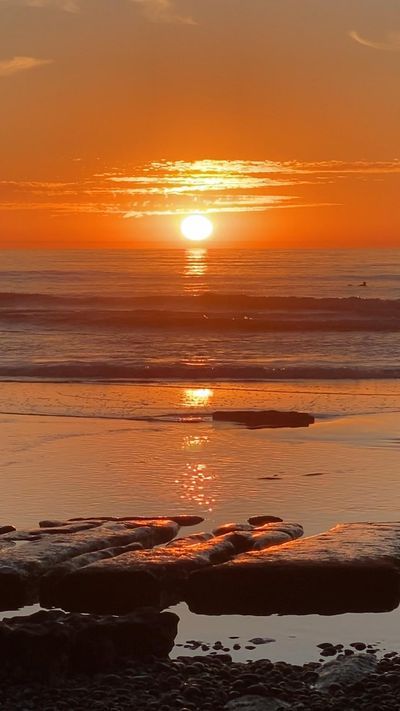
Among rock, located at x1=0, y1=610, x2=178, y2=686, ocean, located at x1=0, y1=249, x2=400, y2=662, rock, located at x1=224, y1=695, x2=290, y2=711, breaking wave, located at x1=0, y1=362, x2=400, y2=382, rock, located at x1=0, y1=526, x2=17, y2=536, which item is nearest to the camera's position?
rock, located at x1=224, y1=695, x2=290, y2=711

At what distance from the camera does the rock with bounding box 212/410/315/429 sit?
50.3 feet

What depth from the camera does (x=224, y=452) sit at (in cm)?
1309

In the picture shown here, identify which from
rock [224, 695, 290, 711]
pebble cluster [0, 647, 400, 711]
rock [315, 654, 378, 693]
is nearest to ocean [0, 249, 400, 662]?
rock [315, 654, 378, 693]

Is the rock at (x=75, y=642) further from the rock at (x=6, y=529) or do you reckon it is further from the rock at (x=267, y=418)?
the rock at (x=267, y=418)

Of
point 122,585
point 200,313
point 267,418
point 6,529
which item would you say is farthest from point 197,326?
point 122,585

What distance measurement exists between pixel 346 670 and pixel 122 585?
184cm

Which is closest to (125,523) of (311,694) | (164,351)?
(311,694)

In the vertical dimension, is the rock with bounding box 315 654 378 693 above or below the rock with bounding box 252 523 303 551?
below

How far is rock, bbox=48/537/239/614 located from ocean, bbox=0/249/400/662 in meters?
0.22

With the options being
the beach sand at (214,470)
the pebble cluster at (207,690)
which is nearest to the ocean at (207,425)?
the beach sand at (214,470)

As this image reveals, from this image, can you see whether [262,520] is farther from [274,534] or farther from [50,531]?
[50,531]

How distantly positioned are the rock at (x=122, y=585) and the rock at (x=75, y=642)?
55cm

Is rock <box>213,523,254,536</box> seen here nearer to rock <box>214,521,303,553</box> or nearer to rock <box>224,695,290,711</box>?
rock <box>214,521,303,553</box>

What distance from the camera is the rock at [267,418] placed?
15336mm
